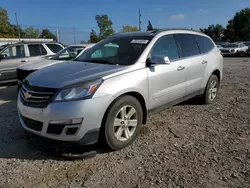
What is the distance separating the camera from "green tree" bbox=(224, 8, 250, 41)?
5534 cm

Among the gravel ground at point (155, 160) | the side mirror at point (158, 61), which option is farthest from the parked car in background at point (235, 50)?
the side mirror at point (158, 61)

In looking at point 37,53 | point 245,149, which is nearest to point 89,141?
point 245,149

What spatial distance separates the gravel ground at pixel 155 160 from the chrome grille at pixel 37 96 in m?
0.78

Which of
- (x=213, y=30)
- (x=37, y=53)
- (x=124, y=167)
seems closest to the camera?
(x=124, y=167)

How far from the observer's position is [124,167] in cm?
313

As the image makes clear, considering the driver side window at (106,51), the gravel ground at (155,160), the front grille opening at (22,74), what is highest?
the driver side window at (106,51)

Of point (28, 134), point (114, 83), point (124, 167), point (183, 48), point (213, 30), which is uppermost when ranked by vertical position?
point (213, 30)

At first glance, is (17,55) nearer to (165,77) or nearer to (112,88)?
(165,77)

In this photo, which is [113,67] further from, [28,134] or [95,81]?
[28,134]

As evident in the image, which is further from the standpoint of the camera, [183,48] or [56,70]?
[183,48]

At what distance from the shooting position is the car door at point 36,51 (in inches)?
363

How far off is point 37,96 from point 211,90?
4.12 meters

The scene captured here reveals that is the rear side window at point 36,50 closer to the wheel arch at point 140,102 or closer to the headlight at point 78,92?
the wheel arch at point 140,102

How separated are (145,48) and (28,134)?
2.25 m
